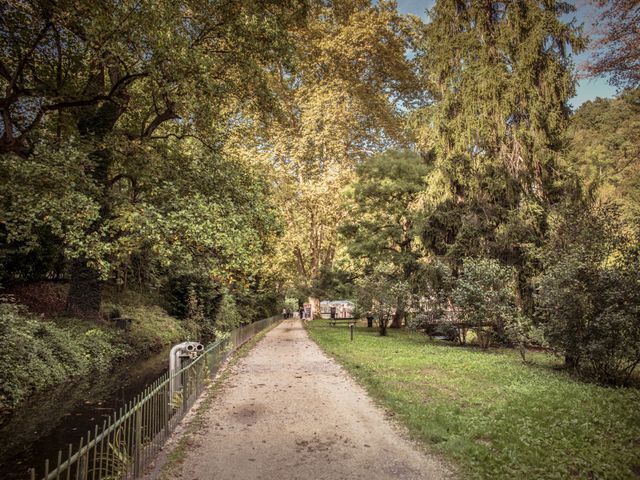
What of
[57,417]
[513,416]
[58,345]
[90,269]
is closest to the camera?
[513,416]

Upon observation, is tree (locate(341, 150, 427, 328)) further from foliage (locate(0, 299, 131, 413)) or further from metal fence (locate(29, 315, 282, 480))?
metal fence (locate(29, 315, 282, 480))

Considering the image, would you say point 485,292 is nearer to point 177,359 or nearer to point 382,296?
point 382,296

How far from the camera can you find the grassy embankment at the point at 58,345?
29.7 ft

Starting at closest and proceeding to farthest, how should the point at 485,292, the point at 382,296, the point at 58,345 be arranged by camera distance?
the point at 58,345
the point at 485,292
the point at 382,296

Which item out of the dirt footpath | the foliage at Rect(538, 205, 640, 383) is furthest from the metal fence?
the foliage at Rect(538, 205, 640, 383)

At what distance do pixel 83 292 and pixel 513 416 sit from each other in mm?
14670

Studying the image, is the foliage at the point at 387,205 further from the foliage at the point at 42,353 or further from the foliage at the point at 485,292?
the foliage at the point at 42,353

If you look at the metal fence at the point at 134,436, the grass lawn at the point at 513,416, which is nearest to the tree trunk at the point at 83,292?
the metal fence at the point at 134,436

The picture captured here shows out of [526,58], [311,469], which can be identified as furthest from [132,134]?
[526,58]

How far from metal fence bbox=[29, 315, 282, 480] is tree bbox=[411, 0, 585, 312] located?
13528 mm

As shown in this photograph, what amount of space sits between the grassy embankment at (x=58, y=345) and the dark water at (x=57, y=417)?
1.21 ft

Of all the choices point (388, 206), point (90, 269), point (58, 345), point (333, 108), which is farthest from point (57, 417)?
point (333, 108)

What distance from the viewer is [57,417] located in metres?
8.28

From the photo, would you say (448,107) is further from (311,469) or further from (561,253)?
(311,469)
